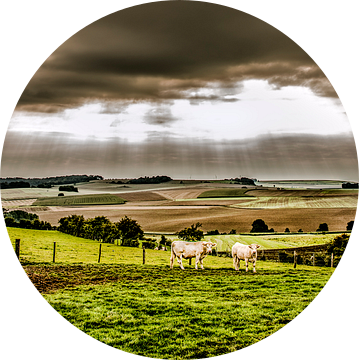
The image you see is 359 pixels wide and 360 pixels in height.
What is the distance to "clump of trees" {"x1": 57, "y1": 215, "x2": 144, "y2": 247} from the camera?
3040 centimetres

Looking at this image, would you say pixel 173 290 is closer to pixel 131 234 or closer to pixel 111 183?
pixel 111 183

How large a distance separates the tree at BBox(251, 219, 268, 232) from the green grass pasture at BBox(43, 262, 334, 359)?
2003 cm

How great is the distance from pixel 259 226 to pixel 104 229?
1634 cm

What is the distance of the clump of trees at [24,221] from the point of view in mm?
33656

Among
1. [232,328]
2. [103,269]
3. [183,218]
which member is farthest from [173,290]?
[183,218]

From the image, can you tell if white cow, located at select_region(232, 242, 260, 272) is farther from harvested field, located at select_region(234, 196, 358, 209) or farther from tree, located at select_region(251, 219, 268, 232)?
harvested field, located at select_region(234, 196, 358, 209)

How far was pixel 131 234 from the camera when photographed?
3056cm

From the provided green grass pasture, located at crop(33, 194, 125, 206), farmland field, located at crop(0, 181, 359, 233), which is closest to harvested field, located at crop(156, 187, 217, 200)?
farmland field, located at crop(0, 181, 359, 233)

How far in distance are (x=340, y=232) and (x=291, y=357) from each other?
2762cm

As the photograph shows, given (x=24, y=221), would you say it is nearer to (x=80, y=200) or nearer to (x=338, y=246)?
(x=80, y=200)

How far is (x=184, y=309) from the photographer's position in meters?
7.15

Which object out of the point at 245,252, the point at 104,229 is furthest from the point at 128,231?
the point at 245,252

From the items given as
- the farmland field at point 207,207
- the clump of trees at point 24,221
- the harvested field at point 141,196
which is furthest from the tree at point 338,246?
the clump of trees at point 24,221

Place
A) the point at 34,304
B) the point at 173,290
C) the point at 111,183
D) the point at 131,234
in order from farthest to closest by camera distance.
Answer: the point at 131,234, the point at 111,183, the point at 173,290, the point at 34,304
